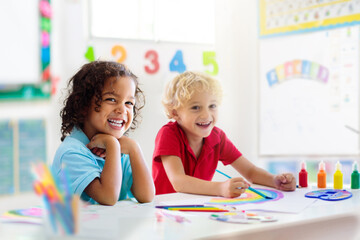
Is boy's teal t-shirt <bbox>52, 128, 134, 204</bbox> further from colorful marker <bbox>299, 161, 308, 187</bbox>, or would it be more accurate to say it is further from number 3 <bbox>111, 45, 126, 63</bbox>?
number 3 <bbox>111, 45, 126, 63</bbox>

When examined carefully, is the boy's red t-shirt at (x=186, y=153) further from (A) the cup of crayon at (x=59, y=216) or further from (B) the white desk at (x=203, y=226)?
(A) the cup of crayon at (x=59, y=216)

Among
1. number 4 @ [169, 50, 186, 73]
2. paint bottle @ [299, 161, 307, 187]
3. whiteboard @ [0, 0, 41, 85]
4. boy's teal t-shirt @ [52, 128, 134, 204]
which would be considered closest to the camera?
boy's teal t-shirt @ [52, 128, 134, 204]

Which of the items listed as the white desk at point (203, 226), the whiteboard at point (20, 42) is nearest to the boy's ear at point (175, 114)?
the white desk at point (203, 226)

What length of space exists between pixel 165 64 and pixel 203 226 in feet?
6.60

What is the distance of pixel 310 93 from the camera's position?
98.5 inches

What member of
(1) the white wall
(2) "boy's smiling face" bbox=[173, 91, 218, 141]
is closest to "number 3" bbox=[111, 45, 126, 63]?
(1) the white wall

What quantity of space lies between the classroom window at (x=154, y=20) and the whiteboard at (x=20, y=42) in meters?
0.32

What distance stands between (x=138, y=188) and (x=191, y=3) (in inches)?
78.3

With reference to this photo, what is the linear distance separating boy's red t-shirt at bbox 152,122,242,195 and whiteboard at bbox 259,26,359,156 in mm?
1058

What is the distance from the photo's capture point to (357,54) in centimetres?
228

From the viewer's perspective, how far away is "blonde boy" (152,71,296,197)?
1324mm

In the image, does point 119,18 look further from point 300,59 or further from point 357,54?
point 357,54

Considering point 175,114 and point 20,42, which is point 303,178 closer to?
point 175,114

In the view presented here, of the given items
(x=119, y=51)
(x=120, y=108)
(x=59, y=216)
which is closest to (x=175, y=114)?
(x=120, y=108)
